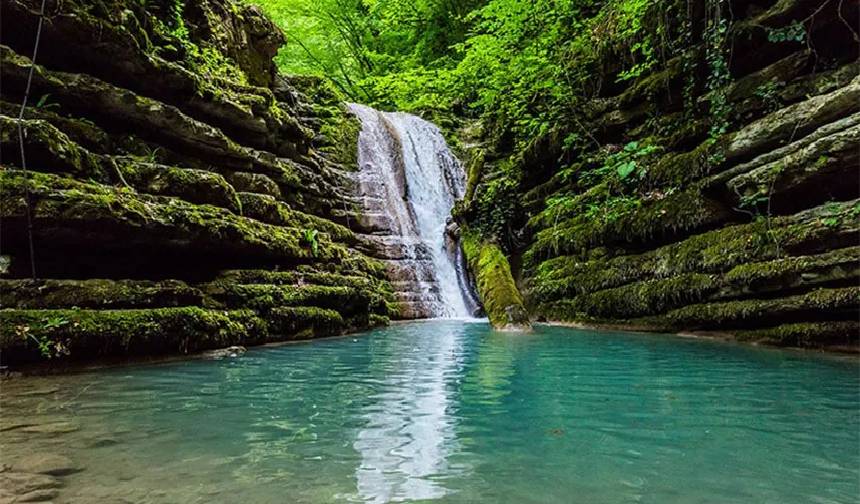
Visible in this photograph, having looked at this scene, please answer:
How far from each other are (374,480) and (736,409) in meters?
A: 2.57

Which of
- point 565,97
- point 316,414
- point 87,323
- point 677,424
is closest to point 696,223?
point 565,97

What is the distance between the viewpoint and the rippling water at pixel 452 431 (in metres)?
2.05

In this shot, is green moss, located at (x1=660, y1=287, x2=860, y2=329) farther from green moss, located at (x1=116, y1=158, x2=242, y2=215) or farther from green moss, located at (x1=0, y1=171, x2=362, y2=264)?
green moss, located at (x1=116, y1=158, x2=242, y2=215)

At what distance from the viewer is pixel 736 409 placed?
3334 millimetres

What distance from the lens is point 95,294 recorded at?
512cm

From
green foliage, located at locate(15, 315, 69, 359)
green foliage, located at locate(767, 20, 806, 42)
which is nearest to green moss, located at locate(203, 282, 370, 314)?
green foliage, located at locate(15, 315, 69, 359)

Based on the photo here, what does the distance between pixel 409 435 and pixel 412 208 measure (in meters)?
12.4

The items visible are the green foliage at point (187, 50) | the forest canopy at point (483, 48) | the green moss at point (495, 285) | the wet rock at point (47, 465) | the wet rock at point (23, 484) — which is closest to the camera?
the wet rock at point (23, 484)

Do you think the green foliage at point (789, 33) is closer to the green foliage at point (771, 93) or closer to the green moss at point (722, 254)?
the green foliage at point (771, 93)

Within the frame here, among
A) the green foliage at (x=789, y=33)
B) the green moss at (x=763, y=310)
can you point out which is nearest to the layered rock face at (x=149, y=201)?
the green moss at (x=763, y=310)

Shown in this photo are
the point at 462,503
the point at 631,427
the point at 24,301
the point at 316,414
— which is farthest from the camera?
the point at 24,301

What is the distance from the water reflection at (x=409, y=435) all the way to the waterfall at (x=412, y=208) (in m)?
7.56

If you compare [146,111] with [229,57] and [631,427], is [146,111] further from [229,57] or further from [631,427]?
[631,427]

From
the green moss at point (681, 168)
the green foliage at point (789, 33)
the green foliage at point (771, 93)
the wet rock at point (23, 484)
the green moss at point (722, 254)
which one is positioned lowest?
the wet rock at point (23, 484)
